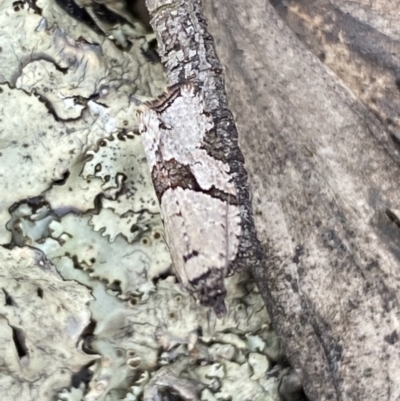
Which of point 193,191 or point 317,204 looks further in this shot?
point 317,204

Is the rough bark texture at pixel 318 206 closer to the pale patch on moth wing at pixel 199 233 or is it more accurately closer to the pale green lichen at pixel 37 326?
the pale patch on moth wing at pixel 199 233

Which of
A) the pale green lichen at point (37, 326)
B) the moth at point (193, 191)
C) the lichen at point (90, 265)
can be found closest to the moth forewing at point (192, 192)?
the moth at point (193, 191)

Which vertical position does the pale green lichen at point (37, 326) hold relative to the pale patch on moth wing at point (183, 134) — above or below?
below

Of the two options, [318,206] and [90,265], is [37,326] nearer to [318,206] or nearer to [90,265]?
[90,265]

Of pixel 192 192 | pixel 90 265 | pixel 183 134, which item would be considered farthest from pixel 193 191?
pixel 90 265

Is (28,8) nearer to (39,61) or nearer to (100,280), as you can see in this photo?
(39,61)

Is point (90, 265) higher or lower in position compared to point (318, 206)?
lower

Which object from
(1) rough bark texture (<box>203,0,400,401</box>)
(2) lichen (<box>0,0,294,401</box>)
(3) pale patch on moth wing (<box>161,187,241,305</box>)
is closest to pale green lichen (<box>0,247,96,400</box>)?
(2) lichen (<box>0,0,294,401</box>)
